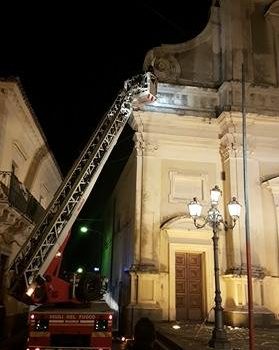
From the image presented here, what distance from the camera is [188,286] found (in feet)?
52.1

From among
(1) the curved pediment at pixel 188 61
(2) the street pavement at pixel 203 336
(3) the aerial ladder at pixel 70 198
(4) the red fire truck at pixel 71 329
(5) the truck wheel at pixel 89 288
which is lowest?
(2) the street pavement at pixel 203 336

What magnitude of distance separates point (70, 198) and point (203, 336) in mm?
5302

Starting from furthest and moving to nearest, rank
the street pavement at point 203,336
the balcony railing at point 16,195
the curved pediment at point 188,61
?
the curved pediment at point 188,61 → the balcony railing at point 16,195 → the street pavement at point 203,336

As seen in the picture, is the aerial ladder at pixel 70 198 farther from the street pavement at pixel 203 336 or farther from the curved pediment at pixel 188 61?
the curved pediment at pixel 188 61

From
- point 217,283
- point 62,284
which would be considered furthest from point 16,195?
point 217,283

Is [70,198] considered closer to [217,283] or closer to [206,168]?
[217,283]

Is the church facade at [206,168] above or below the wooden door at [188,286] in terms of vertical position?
above

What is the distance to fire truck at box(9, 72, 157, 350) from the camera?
8.24 m

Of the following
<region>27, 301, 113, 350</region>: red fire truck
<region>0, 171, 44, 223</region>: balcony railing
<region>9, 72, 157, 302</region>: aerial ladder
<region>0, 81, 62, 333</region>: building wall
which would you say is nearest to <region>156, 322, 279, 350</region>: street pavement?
<region>27, 301, 113, 350</region>: red fire truck

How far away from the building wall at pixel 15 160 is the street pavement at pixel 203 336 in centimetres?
517

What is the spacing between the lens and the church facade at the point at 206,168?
15055 mm

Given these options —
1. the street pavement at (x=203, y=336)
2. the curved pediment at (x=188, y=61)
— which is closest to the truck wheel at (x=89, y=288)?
the street pavement at (x=203, y=336)

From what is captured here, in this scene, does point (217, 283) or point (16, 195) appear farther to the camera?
point (16, 195)

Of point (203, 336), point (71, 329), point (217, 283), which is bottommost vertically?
point (203, 336)
